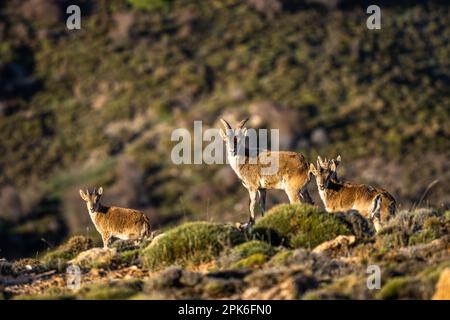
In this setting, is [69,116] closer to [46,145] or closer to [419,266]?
[46,145]

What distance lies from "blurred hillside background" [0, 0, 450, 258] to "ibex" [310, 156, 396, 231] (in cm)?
2689

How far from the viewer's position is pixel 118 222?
18.9 metres

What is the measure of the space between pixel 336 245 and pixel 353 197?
2996 millimetres

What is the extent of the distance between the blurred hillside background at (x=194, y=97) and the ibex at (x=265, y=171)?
80.9 ft

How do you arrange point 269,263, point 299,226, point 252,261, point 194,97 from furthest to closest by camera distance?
1. point 194,97
2. point 299,226
3. point 252,261
4. point 269,263

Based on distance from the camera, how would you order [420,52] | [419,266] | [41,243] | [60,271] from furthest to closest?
1. [420,52]
2. [41,243]
3. [60,271]
4. [419,266]

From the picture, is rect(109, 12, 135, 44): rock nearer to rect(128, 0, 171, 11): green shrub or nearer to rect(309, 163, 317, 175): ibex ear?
rect(128, 0, 171, 11): green shrub

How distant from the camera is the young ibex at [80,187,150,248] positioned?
18.6m

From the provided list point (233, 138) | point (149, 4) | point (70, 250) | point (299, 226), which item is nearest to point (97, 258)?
point (70, 250)

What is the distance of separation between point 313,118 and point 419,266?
43379 millimetres

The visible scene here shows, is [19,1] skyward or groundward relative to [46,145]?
skyward

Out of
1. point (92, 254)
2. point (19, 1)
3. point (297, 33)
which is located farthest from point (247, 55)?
point (92, 254)

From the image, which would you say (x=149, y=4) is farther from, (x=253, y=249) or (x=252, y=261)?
(x=252, y=261)

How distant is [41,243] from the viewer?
4788cm
